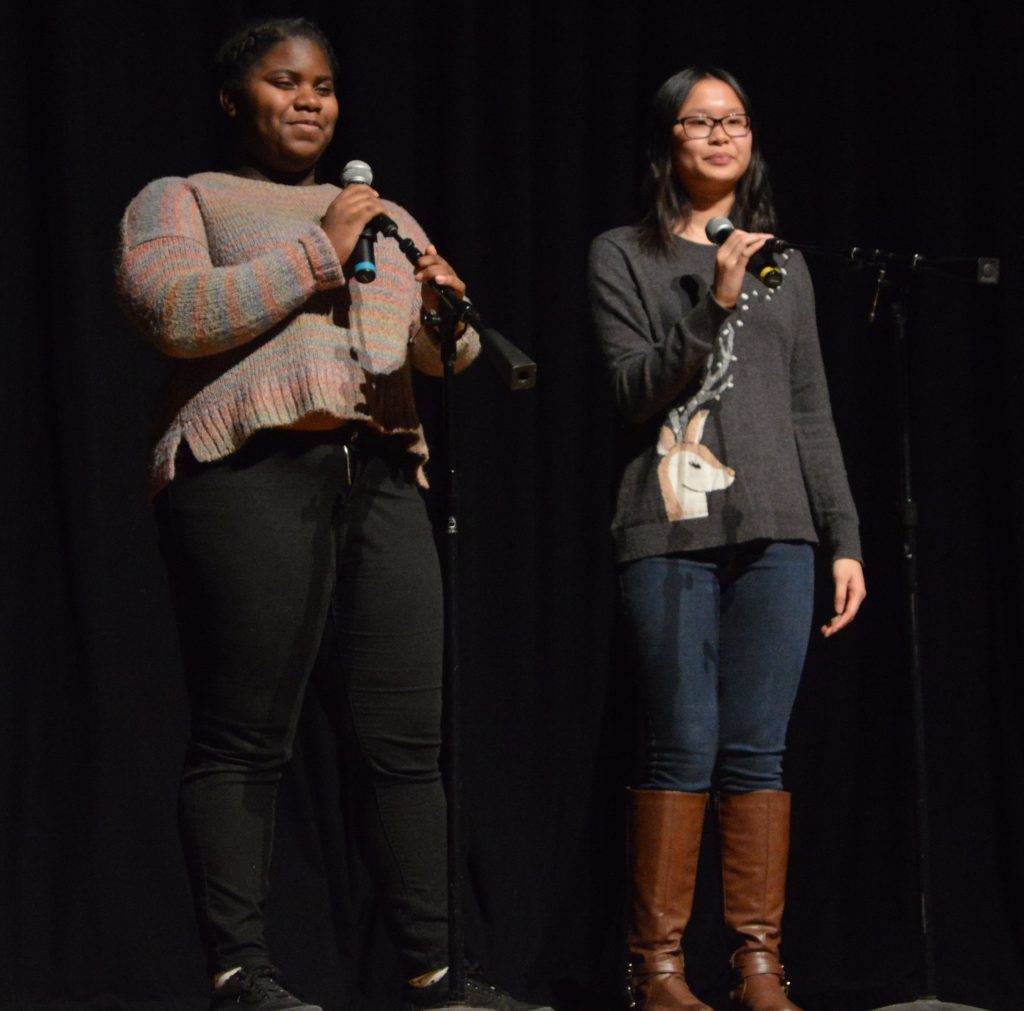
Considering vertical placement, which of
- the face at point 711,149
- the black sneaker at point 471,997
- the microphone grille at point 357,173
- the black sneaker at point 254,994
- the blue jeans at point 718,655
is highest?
the face at point 711,149

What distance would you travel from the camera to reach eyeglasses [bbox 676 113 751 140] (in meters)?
2.21

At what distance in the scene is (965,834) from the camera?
3.01 meters

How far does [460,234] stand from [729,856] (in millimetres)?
1308

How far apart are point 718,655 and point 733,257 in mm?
575

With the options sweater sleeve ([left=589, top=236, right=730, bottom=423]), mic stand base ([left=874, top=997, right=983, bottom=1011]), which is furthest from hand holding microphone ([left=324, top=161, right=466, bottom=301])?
mic stand base ([left=874, top=997, right=983, bottom=1011])

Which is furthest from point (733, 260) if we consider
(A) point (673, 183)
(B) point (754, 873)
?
(B) point (754, 873)

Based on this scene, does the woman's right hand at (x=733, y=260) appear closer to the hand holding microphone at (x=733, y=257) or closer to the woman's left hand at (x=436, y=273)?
the hand holding microphone at (x=733, y=257)

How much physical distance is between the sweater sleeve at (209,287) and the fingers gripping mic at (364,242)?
6 cm

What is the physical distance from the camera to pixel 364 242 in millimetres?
1724

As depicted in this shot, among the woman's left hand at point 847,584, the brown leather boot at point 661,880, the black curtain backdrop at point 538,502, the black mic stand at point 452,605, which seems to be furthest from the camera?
the black curtain backdrop at point 538,502

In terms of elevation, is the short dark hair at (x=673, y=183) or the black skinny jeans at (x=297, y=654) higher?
the short dark hair at (x=673, y=183)

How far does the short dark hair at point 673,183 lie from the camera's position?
223cm

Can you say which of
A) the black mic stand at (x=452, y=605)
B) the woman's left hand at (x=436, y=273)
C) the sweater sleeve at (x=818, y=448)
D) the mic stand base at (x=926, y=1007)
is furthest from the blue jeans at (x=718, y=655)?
the woman's left hand at (x=436, y=273)

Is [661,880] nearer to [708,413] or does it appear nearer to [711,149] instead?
[708,413]
